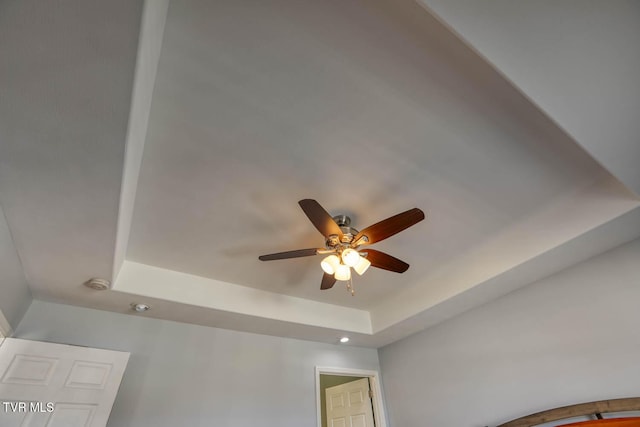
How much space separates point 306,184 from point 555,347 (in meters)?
2.38

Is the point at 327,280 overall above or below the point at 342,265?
above

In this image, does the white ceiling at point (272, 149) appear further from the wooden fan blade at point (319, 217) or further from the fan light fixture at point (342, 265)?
the fan light fixture at point (342, 265)

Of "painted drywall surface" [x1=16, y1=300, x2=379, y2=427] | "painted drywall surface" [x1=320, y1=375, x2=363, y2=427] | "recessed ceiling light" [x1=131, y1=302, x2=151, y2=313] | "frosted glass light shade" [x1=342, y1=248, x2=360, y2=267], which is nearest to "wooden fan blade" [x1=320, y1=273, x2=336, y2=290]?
"frosted glass light shade" [x1=342, y1=248, x2=360, y2=267]

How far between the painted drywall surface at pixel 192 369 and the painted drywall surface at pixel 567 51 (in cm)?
331

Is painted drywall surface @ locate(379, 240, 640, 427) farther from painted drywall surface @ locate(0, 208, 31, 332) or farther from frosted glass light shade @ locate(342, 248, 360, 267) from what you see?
painted drywall surface @ locate(0, 208, 31, 332)

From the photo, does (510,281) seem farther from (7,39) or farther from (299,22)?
(7,39)

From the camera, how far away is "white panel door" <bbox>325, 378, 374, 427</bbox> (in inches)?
150

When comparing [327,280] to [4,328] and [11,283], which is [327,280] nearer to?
[11,283]

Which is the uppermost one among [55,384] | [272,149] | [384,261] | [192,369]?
[272,149]

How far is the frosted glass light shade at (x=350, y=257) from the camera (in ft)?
6.24

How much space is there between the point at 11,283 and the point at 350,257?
90.6 inches

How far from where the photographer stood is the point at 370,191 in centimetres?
208

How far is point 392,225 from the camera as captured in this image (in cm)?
189

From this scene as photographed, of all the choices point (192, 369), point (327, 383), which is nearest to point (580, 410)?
point (192, 369)
